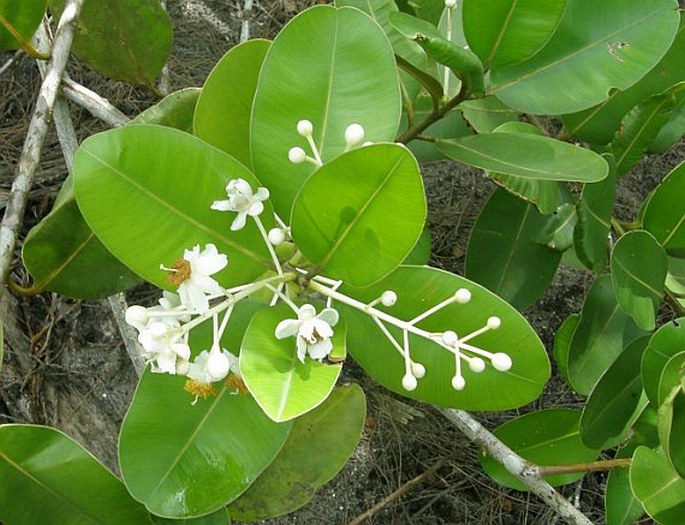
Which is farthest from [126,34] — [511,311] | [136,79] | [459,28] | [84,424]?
[84,424]

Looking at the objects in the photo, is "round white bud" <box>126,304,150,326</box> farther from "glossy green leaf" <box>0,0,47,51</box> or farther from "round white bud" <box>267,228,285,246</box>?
"glossy green leaf" <box>0,0,47,51</box>

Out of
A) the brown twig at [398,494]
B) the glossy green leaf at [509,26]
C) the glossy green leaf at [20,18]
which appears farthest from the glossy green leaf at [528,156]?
the brown twig at [398,494]

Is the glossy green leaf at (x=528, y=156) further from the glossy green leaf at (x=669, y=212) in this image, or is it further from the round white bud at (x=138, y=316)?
the round white bud at (x=138, y=316)

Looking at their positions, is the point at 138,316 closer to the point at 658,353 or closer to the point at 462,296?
the point at 462,296

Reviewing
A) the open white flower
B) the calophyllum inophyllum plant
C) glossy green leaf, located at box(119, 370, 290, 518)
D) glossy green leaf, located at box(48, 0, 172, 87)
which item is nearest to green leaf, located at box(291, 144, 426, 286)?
the calophyllum inophyllum plant

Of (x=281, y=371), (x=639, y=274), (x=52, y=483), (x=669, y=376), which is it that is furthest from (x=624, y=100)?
(x=52, y=483)

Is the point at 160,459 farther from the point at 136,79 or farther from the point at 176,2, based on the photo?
the point at 176,2
